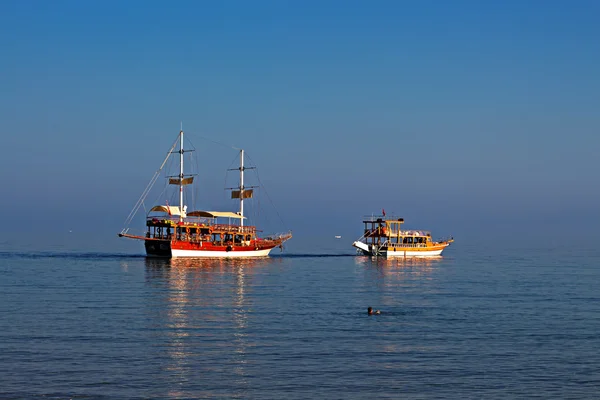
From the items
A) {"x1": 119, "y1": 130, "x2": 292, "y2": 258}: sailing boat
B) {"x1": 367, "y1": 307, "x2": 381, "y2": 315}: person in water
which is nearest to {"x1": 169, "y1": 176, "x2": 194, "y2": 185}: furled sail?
{"x1": 119, "y1": 130, "x2": 292, "y2": 258}: sailing boat

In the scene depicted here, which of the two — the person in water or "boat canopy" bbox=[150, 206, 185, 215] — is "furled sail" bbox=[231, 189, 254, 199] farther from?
the person in water

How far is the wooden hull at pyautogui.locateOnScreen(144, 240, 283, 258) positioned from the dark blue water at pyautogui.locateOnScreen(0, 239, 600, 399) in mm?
34940

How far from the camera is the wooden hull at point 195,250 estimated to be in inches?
4828

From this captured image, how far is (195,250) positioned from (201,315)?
226 feet

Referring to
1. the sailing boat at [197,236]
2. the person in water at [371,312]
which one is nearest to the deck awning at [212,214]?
the sailing boat at [197,236]

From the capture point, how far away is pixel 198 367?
3953 cm

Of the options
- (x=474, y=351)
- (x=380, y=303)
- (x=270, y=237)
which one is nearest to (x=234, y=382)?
(x=474, y=351)

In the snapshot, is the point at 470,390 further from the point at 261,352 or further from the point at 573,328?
the point at 573,328

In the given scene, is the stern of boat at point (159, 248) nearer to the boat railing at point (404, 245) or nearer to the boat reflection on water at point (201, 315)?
the boat reflection on water at point (201, 315)

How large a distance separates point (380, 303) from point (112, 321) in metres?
23.3

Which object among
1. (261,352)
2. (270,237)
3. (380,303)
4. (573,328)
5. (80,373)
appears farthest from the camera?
(270,237)

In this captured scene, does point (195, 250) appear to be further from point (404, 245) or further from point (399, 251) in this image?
point (404, 245)

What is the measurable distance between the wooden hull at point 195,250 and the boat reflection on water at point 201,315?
1700 cm

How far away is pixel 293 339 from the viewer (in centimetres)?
4706
